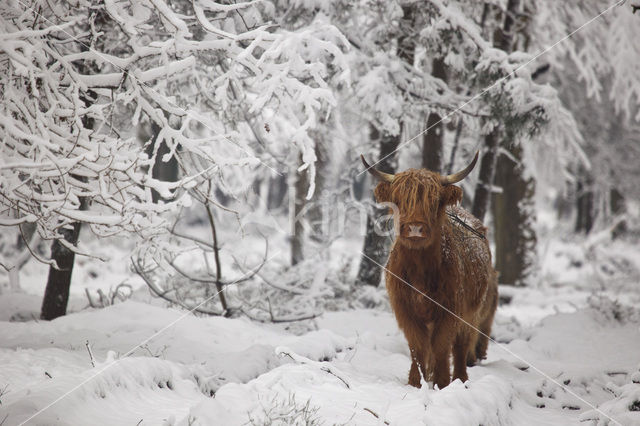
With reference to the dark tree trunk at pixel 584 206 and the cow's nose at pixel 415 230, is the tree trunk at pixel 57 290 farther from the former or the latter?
the dark tree trunk at pixel 584 206

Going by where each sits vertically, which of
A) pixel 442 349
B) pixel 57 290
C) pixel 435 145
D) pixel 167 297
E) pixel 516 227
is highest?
pixel 435 145

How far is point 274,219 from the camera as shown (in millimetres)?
7395

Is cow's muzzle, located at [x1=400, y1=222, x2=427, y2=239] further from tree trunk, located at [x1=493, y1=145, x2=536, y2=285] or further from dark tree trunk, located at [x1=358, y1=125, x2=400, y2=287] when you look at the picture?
tree trunk, located at [x1=493, y1=145, x2=536, y2=285]

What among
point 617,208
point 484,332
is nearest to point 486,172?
point 484,332

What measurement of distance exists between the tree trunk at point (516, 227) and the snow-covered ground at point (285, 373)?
12.7 ft

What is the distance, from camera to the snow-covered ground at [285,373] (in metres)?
3.15

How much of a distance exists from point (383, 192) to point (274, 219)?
2.98 m

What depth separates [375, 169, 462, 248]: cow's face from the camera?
4.33m

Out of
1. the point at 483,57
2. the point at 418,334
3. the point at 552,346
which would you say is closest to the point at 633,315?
the point at 552,346

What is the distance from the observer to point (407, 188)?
14.6 ft

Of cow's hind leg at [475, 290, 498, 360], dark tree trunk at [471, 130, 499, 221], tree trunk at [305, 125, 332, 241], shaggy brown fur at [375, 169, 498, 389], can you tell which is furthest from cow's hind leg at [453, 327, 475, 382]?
tree trunk at [305, 125, 332, 241]

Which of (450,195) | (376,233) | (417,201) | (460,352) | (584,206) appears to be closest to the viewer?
(417,201)

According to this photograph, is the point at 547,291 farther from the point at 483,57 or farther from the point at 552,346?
the point at 483,57

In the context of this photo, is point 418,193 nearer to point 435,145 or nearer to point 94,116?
point 94,116
